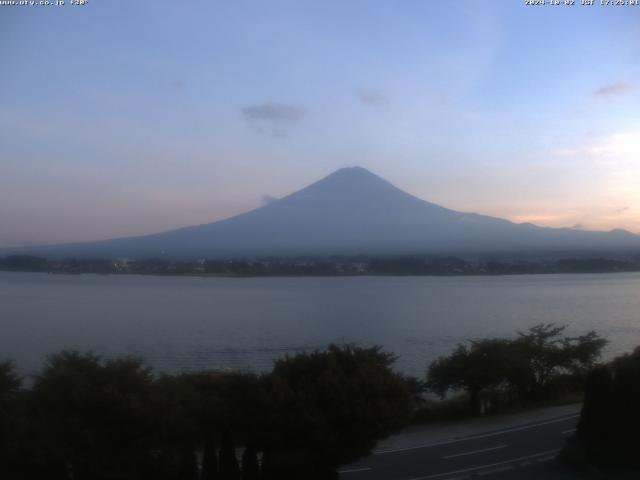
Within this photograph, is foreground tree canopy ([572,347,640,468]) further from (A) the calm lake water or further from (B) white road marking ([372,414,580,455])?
(A) the calm lake water

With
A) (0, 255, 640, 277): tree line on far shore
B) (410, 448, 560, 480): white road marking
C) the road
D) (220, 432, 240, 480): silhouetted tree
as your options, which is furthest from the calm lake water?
(220, 432, 240, 480): silhouetted tree

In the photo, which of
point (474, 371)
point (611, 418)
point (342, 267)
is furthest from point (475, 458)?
point (342, 267)

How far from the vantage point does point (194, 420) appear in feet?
19.0

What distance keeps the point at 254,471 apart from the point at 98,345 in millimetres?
14451

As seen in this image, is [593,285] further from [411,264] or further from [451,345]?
[451,345]

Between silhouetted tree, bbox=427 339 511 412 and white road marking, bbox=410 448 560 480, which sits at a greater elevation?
silhouetted tree, bbox=427 339 511 412

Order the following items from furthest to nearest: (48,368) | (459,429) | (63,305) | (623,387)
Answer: (63,305), (459,429), (623,387), (48,368)

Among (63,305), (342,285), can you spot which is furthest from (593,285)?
(63,305)

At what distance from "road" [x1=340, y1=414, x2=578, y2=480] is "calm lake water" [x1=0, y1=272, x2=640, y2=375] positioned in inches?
249

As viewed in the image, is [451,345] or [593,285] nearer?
[451,345]

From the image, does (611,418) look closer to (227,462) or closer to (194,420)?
(227,462)

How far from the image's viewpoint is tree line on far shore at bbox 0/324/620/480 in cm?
541

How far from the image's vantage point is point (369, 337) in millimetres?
20641

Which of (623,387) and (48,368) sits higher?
(48,368)
